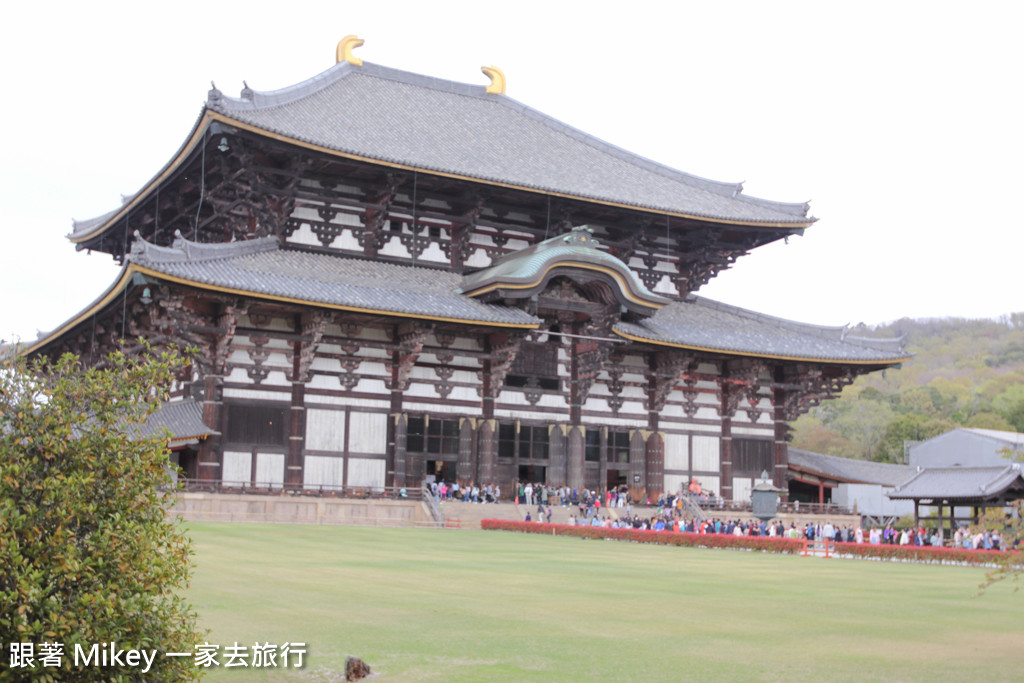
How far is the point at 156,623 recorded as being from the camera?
7.30m

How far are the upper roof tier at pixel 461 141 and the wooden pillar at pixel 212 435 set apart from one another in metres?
9.20

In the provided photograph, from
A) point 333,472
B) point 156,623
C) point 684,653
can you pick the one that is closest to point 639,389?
point 333,472

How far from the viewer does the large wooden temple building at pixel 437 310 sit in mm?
38438

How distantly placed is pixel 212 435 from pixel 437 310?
9.12 meters

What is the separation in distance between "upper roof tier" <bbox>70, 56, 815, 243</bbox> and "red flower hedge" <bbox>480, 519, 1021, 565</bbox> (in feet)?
47.7

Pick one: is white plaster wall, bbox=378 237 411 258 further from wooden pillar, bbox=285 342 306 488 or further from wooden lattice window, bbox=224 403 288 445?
wooden lattice window, bbox=224 403 288 445

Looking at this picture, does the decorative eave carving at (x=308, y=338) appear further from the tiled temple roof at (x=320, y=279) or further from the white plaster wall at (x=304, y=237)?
the white plaster wall at (x=304, y=237)

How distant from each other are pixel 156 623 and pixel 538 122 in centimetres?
5029

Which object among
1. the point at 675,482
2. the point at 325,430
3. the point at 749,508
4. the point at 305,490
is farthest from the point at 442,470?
the point at 749,508

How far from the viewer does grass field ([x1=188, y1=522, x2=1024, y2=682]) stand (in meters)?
10.8

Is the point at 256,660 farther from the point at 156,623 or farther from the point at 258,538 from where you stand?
the point at 258,538

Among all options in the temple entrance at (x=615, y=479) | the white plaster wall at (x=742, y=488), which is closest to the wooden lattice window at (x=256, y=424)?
the temple entrance at (x=615, y=479)

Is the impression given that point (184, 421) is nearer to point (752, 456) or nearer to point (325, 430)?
point (325, 430)

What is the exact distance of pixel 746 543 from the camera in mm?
32375
